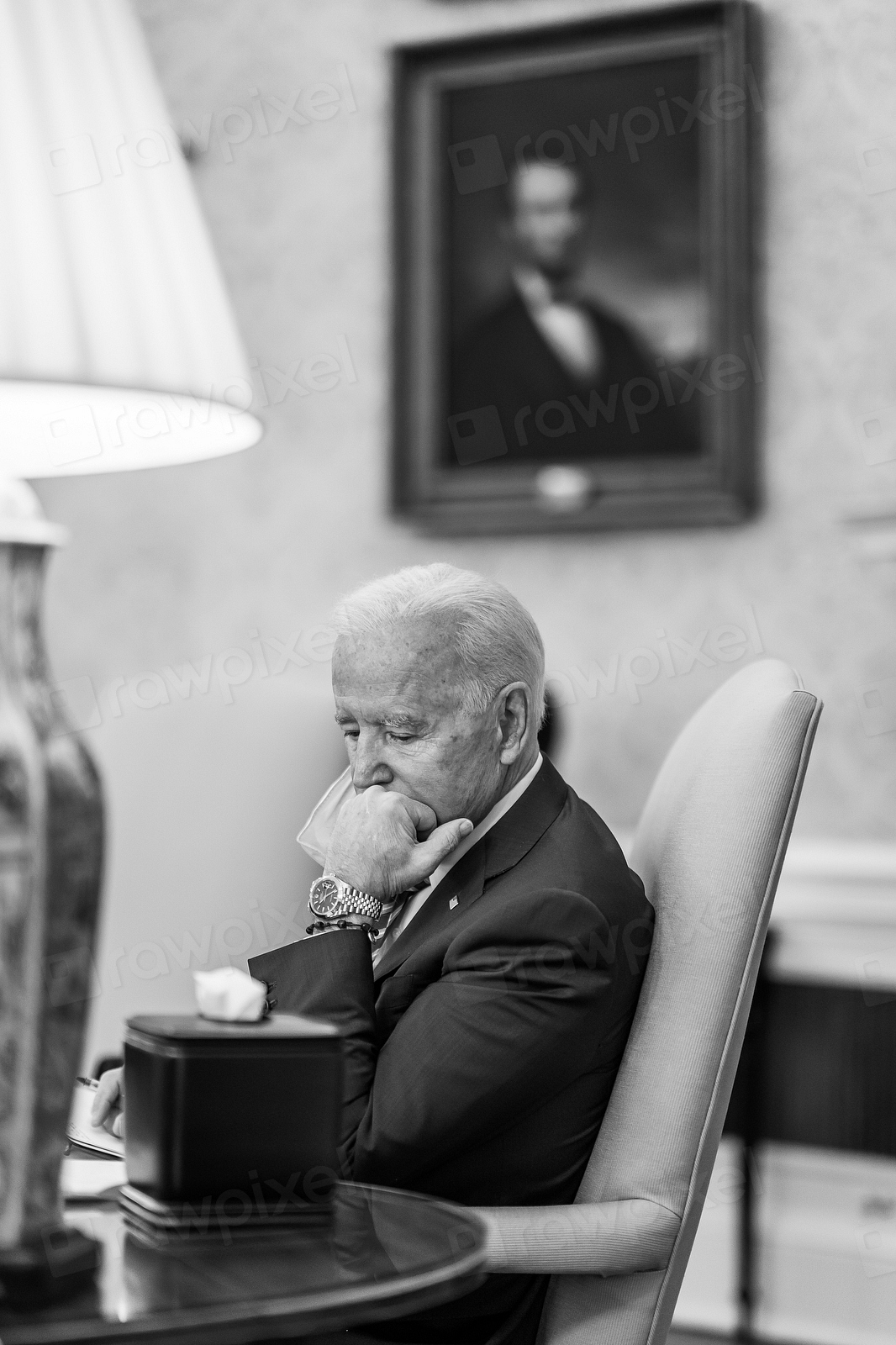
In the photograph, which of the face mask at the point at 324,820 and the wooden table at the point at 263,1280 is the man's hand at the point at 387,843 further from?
the wooden table at the point at 263,1280

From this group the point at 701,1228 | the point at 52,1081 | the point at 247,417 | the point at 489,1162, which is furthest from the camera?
the point at 701,1228

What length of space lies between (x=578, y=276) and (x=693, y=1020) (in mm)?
2289

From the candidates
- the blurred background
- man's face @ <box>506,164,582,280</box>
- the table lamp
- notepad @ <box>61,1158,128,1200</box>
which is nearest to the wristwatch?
notepad @ <box>61,1158,128,1200</box>

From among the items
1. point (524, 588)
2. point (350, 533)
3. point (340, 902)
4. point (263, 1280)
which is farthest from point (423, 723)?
point (350, 533)

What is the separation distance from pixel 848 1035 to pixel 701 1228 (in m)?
0.60

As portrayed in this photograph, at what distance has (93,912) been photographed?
3.59 ft

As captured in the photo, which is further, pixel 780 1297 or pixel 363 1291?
pixel 780 1297

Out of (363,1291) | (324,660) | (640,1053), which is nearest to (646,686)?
(324,660)

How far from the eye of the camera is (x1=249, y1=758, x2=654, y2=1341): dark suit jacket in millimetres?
1557

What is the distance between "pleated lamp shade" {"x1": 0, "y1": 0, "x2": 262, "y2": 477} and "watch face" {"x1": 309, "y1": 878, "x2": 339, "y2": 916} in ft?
2.45

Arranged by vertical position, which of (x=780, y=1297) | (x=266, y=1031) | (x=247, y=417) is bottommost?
(x=780, y=1297)

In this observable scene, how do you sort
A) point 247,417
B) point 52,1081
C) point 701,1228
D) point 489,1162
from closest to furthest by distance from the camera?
1. point 52,1081
2. point 247,417
3. point 489,1162
4. point 701,1228

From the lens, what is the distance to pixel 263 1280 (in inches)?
44.9

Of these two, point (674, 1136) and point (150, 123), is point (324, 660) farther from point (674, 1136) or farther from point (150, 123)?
point (150, 123)
